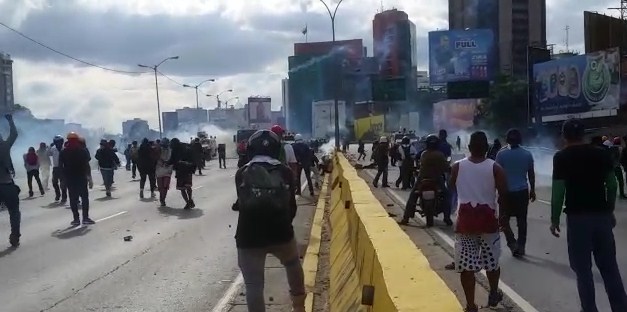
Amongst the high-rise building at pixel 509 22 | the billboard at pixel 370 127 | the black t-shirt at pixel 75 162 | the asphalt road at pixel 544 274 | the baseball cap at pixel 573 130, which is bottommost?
the billboard at pixel 370 127

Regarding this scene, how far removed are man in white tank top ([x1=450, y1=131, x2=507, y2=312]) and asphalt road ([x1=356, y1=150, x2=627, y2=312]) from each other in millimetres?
1026

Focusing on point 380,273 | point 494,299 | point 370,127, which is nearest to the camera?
→ point 380,273

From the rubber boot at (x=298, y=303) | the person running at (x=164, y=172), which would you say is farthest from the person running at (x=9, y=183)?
the rubber boot at (x=298, y=303)

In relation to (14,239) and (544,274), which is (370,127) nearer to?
(14,239)

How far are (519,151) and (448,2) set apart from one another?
115 metres

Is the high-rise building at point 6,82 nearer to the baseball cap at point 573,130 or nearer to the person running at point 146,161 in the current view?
the person running at point 146,161

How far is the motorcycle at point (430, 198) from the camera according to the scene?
48.7 feet

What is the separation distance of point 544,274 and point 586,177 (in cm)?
330

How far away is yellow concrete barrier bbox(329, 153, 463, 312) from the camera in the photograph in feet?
13.6

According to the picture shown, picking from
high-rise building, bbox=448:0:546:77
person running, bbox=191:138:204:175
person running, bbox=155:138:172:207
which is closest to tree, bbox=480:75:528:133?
person running, bbox=191:138:204:175

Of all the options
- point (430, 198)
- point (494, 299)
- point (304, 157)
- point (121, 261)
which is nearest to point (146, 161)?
point (304, 157)

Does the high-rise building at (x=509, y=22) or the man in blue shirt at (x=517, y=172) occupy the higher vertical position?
the high-rise building at (x=509, y=22)

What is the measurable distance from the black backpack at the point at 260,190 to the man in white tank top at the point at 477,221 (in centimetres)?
206

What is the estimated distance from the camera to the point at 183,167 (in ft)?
64.7
